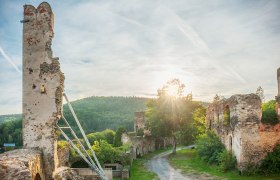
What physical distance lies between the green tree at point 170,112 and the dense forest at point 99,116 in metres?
14.4

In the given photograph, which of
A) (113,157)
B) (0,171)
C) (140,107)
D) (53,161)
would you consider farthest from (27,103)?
(140,107)

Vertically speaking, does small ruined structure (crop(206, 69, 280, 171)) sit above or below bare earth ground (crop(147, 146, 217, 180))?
above

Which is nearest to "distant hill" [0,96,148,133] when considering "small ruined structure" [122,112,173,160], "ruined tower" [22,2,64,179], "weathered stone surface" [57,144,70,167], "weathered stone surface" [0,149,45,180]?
"small ruined structure" [122,112,173,160]

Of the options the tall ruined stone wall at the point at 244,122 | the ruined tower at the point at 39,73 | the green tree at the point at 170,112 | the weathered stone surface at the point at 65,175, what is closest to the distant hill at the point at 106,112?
the green tree at the point at 170,112

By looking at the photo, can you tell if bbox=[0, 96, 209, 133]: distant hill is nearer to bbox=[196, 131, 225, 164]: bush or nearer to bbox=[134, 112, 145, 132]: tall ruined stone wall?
bbox=[134, 112, 145, 132]: tall ruined stone wall

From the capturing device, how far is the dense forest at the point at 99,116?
6094cm

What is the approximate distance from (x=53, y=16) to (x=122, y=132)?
21498 mm

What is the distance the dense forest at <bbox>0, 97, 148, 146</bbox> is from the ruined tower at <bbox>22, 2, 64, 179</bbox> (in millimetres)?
33921

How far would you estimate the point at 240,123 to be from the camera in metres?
20.3

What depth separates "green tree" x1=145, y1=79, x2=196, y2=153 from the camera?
107 ft

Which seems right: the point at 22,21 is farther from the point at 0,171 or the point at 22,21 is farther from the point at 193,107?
the point at 193,107

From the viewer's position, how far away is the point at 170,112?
32562 millimetres

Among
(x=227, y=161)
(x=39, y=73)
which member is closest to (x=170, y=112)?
(x=227, y=161)

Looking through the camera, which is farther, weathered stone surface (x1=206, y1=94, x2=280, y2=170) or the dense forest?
the dense forest
